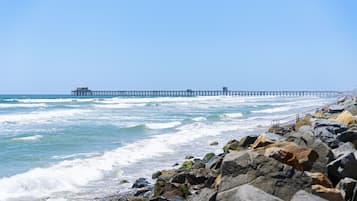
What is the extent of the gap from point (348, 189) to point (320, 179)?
1.22 feet

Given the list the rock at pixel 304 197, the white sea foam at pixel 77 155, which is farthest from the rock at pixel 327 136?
the white sea foam at pixel 77 155

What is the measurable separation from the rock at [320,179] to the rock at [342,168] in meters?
0.37

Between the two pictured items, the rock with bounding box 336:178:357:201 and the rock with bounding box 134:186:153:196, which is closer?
the rock with bounding box 336:178:357:201

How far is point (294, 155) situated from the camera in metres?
7.12

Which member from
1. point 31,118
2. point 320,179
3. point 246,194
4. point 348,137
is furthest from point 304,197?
point 31,118

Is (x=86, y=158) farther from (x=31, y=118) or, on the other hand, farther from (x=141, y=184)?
(x=31, y=118)

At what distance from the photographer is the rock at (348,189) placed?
6.30 metres

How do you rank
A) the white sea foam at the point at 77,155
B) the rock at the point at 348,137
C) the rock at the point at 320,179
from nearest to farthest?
the rock at the point at 320,179 → the rock at the point at 348,137 → the white sea foam at the point at 77,155

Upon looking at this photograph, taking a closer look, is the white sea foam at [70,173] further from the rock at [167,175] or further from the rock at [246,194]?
the rock at [246,194]

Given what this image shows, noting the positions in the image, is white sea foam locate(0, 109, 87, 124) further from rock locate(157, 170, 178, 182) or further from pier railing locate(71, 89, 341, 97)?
pier railing locate(71, 89, 341, 97)

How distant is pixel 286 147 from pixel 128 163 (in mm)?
7642

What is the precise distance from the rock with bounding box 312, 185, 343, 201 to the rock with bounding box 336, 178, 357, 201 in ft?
0.65

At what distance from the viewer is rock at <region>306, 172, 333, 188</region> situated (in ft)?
21.3

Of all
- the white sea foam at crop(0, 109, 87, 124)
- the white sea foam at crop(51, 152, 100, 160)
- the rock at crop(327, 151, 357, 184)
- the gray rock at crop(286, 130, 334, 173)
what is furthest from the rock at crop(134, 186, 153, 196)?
the white sea foam at crop(0, 109, 87, 124)
